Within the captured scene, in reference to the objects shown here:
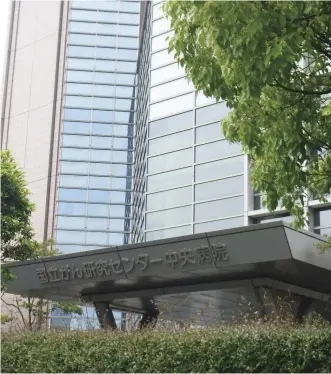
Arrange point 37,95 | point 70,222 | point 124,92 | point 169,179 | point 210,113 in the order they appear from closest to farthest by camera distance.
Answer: point 210,113 < point 169,179 < point 70,222 < point 124,92 < point 37,95

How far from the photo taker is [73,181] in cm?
4809

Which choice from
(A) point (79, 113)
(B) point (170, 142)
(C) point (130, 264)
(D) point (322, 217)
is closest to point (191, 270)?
(C) point (130, 264)

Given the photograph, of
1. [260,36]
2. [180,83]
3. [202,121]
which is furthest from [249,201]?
[260,36]

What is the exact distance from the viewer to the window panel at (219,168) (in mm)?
26148

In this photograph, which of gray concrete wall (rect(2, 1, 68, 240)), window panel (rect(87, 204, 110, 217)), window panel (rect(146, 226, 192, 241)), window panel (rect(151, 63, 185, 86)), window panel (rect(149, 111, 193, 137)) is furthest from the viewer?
gray concrete wall (rect(2, 1, 68, 240))

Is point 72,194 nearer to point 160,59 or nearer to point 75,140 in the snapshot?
point 75,140

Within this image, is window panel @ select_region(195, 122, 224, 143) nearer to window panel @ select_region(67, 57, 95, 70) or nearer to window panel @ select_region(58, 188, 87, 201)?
window panel @ select_region(58, 188, 87, 201)

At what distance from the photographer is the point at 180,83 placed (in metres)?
29.5

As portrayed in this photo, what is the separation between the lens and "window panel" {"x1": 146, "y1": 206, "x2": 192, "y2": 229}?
26.9 m

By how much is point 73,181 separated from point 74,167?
0.97m

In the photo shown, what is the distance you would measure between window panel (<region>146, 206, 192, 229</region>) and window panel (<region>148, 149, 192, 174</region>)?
1798 mm

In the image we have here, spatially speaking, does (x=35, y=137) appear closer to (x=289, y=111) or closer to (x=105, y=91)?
(x=105, y=91)

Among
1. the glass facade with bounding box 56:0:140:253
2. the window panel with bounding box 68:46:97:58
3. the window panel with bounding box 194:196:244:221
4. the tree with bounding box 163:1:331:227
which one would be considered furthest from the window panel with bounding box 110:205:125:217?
the tree with bounding box 163:1:331:227

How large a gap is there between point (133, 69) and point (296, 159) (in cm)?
4072
